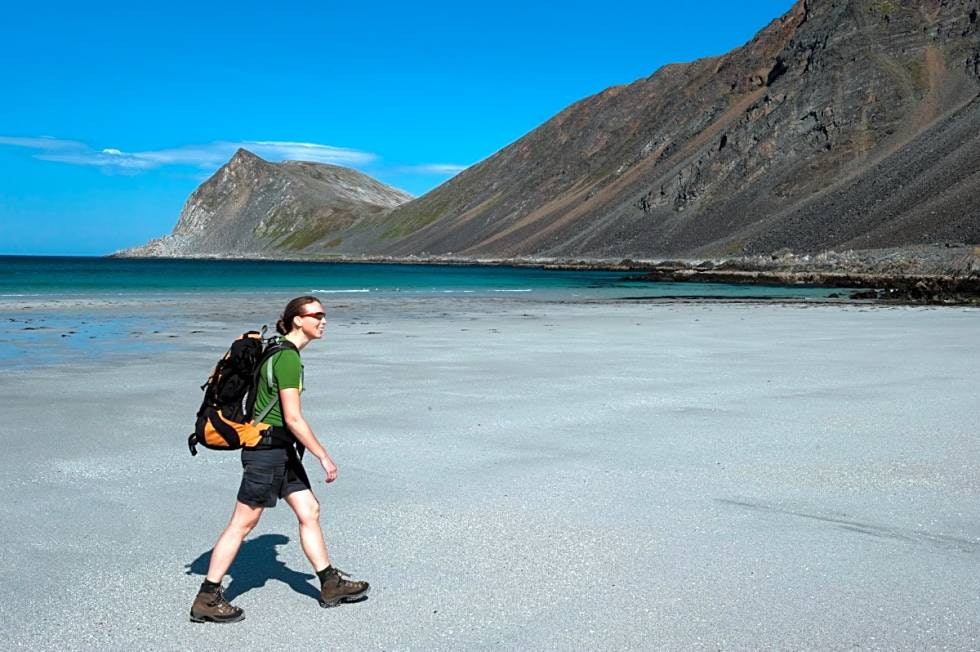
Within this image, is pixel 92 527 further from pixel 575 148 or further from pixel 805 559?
pixel 575 148

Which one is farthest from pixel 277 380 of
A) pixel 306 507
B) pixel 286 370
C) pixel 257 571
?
pixel 257 571

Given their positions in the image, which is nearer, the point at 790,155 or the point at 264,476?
the point at 264,476

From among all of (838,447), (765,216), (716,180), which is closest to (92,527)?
(838,447)

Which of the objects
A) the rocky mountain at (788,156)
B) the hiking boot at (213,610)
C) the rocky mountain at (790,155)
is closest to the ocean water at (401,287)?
the rocky mountain at (788,156)

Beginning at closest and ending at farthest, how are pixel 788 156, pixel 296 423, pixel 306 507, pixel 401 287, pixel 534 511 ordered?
pixel 296 423 → pixel 306 507 → pixel 534 511 → pixel 401 287 → pixel 788 156

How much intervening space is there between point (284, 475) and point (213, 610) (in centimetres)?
75

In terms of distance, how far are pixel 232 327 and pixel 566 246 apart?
342 ft

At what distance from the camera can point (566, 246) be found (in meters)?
128

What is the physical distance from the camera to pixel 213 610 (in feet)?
15.8

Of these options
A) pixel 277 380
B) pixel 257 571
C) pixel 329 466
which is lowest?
pixel 257 571

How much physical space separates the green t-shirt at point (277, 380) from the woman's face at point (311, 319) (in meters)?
0.19

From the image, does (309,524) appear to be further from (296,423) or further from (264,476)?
(296,423)

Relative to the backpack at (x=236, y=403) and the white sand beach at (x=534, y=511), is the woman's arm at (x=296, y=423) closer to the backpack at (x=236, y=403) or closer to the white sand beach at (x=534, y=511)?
the backpack at (x=236, y=403)

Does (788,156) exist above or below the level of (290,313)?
above
